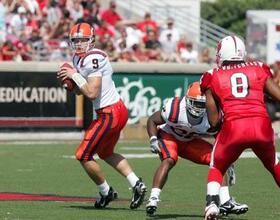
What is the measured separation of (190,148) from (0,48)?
477 inches

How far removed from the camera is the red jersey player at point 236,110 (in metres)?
8.48

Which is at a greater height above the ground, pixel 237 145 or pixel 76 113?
pixel 237 145

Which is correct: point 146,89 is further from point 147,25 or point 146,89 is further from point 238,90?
point 238,90

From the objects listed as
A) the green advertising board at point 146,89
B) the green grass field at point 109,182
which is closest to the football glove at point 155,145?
the green grass field at point 109,182

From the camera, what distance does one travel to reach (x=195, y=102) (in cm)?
983

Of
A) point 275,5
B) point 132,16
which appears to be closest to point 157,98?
point 132,16

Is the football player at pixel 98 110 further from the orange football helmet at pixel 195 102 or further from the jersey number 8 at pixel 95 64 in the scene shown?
the orange football helmet at pixel 195 102

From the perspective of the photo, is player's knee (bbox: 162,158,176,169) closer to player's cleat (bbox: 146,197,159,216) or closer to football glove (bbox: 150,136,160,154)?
football glove (bbox: 150,136,160,154)

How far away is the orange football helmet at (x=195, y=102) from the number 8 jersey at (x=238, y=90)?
1.10 metres

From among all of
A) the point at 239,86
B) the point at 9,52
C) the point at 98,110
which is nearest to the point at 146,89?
the point at 9,52

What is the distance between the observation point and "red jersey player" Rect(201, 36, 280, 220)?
27.8 ft

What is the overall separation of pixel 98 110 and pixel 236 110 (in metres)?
2.08

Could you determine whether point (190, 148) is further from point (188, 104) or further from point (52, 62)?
point (52, 62)

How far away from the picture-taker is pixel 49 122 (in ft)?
69.3
